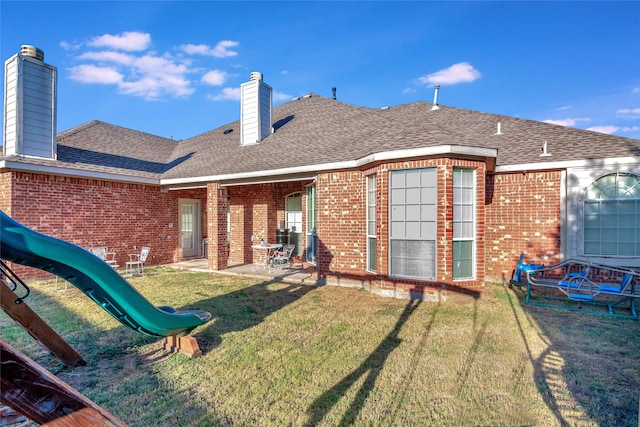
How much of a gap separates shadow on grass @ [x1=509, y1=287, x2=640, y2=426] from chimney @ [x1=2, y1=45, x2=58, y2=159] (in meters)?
13.4

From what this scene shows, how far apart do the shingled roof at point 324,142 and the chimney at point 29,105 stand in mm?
613

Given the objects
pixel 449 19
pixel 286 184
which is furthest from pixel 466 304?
pixel 449 19

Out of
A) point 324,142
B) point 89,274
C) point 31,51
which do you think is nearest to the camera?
point 89,274

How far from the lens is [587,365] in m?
4.08

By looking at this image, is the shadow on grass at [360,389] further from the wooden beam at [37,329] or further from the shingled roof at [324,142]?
the shingled roof at [324,142]

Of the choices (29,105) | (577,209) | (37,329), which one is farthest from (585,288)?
(29,105)

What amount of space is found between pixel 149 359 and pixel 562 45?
13.9 m

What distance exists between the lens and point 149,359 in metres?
4.34

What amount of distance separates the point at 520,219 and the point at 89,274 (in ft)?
32.6

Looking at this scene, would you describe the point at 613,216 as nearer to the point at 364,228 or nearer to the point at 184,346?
the point at 364,228

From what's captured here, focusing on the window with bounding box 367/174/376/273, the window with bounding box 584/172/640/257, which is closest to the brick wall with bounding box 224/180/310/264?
the window with bounding box 367/174/376/273

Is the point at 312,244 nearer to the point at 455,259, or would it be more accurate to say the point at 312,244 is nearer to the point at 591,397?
the point at 455,259

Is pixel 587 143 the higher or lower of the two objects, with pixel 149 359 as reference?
higher

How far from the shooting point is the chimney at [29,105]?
9359 mm
